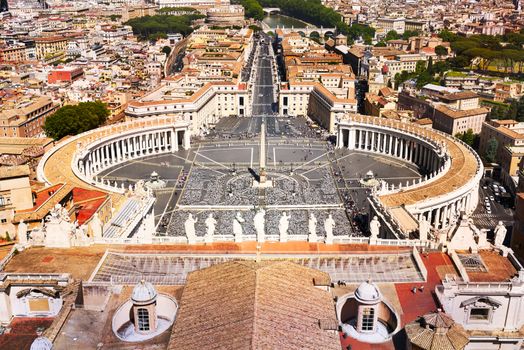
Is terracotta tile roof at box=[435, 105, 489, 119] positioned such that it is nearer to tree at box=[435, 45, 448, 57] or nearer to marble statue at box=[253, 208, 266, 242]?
marble statue at box=[253, 208, 266, 242]

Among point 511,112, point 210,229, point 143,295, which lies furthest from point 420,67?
point 143,295

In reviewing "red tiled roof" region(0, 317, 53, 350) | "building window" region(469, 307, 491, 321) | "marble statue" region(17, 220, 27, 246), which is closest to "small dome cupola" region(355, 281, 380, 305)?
"building window" region(469, 307, 491, 321)

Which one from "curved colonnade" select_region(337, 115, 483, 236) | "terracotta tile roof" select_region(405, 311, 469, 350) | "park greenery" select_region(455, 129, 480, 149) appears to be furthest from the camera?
"park greenery" select_region(455, 129, 480, 149)

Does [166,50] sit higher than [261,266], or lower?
lower

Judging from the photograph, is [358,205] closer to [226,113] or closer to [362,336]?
[362,336]

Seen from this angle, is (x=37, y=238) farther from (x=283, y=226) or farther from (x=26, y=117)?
(x=26, y=117)

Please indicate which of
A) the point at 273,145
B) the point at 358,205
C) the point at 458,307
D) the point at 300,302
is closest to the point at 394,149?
the point at 273,145
